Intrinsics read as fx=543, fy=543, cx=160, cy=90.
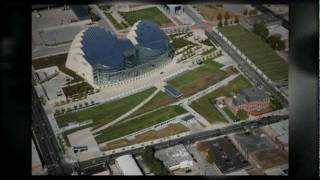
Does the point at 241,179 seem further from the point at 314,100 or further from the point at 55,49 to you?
the point at 55,49

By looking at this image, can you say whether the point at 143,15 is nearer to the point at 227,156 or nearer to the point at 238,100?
the point at 238,100

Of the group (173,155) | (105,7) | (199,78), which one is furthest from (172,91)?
(105,7)

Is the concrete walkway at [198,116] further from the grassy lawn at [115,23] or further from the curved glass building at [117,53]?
the grassy lawn at [115,23]

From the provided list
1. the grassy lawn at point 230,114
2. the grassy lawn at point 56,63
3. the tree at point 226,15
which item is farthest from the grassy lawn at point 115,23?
the grassy lawn at point 230,114

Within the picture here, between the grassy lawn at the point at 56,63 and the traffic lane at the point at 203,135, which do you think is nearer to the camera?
the traffic lane at the point at 203,135
